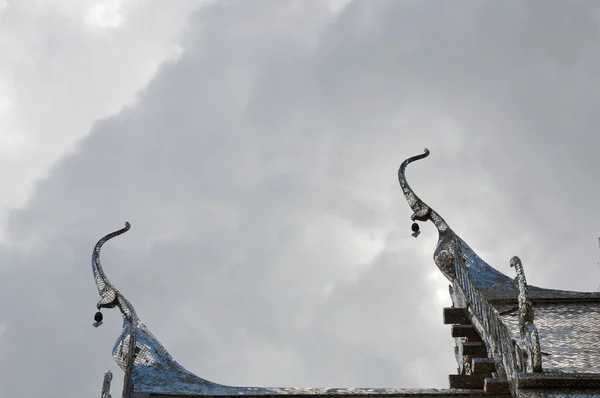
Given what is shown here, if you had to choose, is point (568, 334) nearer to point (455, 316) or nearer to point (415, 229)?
point (455, 316)

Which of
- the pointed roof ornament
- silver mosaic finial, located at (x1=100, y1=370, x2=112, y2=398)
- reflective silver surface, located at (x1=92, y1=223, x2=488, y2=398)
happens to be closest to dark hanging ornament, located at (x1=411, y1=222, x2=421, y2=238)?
the pointed roof ornament

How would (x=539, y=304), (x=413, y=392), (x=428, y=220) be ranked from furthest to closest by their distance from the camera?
(x=428, y=220), (x=539, y=304), (x=413, y=392)

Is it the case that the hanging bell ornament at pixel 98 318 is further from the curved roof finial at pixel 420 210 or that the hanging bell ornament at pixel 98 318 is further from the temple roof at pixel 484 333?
the curved roof finial at pixel 420 210

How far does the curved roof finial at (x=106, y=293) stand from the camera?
1526 centimetres

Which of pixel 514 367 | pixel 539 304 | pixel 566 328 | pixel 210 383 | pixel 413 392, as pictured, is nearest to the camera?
pixel 514 367

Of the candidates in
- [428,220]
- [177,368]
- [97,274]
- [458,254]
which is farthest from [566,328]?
[97,274]

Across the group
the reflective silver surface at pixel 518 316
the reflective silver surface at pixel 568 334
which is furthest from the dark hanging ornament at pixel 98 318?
the reflective silver surface at pixel 568 334

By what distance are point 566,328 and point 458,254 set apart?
2.38 metres

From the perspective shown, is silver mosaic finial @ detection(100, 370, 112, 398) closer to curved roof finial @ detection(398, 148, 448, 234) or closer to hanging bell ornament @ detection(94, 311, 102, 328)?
hanging bell ornament @ detection(94, 311, 102, 328)

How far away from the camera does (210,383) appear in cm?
1348

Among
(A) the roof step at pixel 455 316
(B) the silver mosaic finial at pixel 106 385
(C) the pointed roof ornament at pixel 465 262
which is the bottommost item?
(B) the silver mosaic finial at pixel 106 385

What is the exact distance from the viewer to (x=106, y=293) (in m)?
15.7

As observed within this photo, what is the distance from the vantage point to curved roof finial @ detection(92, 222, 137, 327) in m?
15.3

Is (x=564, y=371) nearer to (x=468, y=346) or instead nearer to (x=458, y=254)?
(x=468, y=346)
